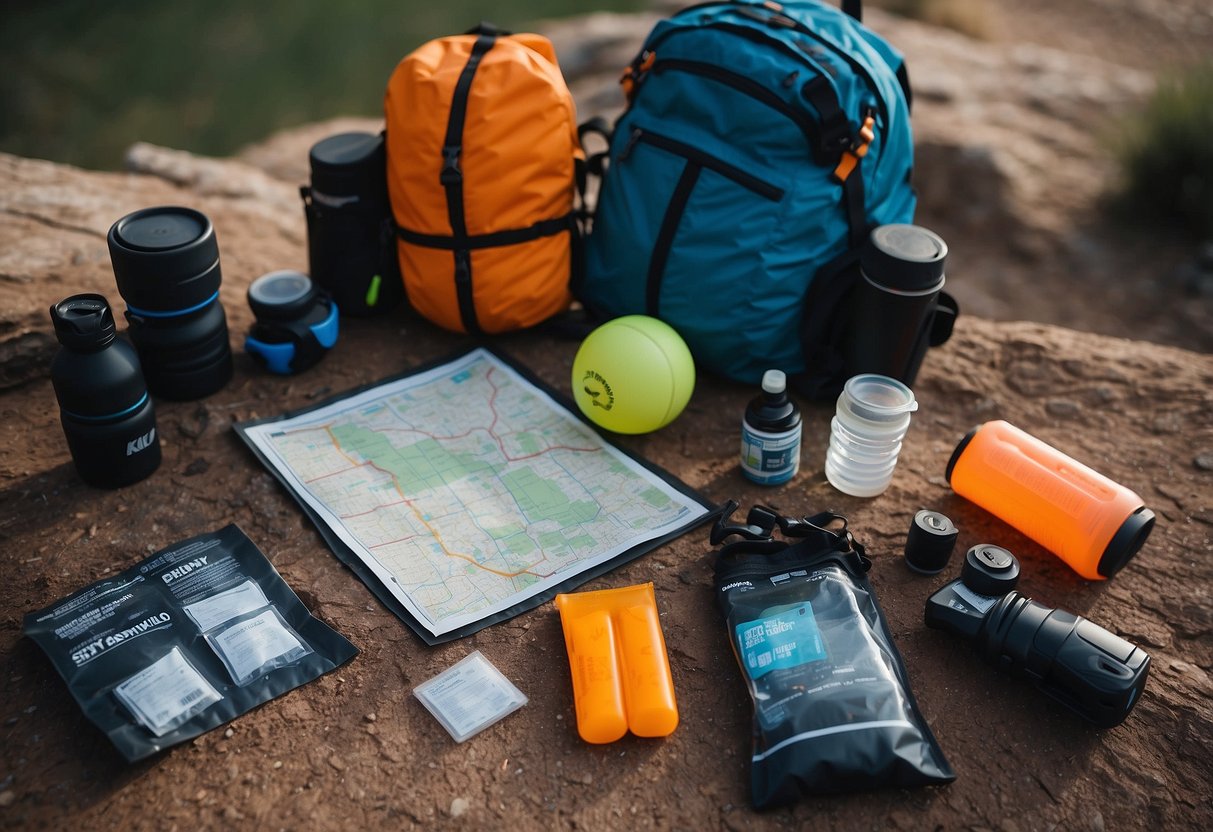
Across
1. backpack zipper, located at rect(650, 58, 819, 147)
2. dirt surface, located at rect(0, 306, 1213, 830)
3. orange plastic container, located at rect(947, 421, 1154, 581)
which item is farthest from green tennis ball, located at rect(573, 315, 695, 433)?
orange plastic container, located at rect(947, 421, 1154, 581)

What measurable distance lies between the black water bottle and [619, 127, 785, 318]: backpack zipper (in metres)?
1.65

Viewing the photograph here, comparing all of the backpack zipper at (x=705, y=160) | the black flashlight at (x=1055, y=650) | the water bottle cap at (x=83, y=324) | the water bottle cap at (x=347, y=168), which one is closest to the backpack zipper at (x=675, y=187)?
the backpack zipper at (x=705, y=160)

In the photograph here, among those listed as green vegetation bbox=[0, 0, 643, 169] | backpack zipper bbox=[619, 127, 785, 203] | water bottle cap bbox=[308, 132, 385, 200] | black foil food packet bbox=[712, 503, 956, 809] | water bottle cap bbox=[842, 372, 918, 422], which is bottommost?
green vegetation bbox=[0, 0, 643, 169]

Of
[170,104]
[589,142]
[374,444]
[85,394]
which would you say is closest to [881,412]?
[374,444]

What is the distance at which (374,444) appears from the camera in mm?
3021

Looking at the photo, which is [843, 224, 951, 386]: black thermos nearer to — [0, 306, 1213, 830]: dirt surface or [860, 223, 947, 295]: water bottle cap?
[860, 223, 947, 295]: water bottle cap

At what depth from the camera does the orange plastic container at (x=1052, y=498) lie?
250 centimetres

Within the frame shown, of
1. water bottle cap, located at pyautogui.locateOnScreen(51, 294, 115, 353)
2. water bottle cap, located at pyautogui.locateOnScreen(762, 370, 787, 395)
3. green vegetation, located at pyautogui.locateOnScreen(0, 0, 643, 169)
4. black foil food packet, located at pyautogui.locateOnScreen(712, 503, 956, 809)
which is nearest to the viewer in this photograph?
black foil food packet, located at pyautogui.locateOnScreen(712, 503, 956, 809)

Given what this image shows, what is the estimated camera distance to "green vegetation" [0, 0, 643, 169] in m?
7.16

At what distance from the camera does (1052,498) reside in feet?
8.55

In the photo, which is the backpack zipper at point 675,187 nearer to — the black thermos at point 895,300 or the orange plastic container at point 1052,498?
the black thermos at point 895,300

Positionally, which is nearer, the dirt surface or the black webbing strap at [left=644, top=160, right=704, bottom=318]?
the dirt surface

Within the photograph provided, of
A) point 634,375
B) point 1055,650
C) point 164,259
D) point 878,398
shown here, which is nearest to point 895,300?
point 878,398

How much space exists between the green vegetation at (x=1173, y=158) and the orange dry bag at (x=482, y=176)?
388 cm
